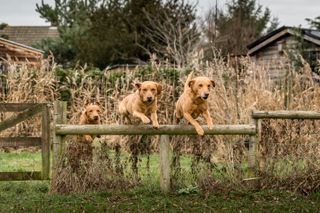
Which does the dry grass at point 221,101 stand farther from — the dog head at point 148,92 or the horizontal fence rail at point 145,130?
the dog head at point 148,92

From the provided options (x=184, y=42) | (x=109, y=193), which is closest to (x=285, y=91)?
(x=109, y=193)

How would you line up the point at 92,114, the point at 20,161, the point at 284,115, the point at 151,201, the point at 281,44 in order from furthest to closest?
the point at 281,44
the point at 20,161
the point at 92,114
the point at 284,115
the point at 151,201

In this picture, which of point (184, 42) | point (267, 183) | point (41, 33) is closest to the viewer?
point (267, 183)

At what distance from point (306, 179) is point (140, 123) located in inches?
101

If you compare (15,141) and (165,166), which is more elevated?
Answer: (15,141)

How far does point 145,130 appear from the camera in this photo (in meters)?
8.03

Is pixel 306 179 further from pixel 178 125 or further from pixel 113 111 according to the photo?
pixel 113 111

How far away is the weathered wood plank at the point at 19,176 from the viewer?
8602 mm

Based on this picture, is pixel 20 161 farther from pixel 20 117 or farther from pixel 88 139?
pixel 88 139

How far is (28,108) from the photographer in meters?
8.94

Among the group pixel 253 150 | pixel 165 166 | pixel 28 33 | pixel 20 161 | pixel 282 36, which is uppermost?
pixel 28 33

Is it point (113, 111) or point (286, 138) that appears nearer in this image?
point (286, 138)

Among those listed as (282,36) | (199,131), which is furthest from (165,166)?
(282,36)

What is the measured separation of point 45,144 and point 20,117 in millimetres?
566
